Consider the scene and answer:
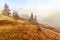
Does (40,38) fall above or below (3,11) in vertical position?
below

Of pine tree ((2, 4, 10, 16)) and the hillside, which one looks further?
pine tree ((2, 4, 10, 16))

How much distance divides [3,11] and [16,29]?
37136mm

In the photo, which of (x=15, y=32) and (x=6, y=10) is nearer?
(x=15, y=32)

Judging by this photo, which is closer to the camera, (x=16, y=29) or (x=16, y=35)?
(x=16, y=35)

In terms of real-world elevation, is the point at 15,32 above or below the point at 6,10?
below

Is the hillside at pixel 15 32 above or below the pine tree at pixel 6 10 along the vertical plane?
below

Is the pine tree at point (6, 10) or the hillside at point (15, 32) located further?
the pine tree at point (6, 10)

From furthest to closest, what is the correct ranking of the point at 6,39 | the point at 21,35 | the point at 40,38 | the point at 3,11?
the point at 3,11, the point at 40,38, the point at 21,35, the point at 6,39

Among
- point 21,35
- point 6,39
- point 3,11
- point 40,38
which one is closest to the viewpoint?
point 6,39

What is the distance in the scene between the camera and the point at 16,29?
31641 millimetres

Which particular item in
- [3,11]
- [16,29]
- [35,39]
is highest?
[3,11]

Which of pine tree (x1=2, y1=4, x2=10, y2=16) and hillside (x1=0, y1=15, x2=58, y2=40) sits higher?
pine tree (x1=2, y1=4, x2=10, y2=16)

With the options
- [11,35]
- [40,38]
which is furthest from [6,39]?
[40,38]

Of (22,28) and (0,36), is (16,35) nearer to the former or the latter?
(0,36)
